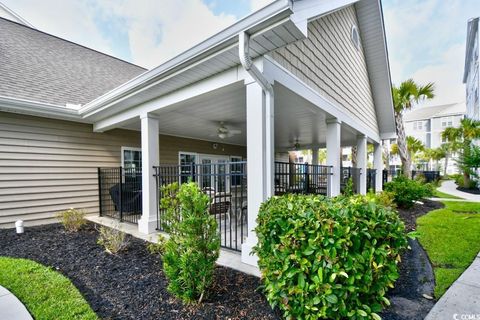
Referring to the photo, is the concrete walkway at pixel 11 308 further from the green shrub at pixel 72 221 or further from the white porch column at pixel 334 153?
the white porch column at pixel 334 153

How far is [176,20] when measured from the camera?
330 inches

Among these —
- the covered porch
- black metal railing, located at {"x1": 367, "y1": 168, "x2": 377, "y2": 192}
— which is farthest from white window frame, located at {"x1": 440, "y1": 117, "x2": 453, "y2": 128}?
the covered porch

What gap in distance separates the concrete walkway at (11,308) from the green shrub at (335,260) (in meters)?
2.67

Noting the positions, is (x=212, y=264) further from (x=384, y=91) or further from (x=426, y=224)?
(x=384, y=91)

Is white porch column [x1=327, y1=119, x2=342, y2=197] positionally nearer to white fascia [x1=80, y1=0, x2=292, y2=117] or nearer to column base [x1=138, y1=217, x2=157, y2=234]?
white fascia [x1=80, y1=0, x2=292, y2=117]

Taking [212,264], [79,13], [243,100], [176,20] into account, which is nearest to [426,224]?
[243,100]

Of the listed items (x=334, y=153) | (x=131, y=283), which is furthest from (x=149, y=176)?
(x=334, y=153)

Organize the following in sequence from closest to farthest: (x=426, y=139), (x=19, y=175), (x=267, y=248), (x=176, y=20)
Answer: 1. (x=267, y=248)
2. (x=19, y=175)
3. (x=176, y=20)
4. (x=426, y=139)

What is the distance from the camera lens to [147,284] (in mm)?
3100

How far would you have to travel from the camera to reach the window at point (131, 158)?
8258 millimetres

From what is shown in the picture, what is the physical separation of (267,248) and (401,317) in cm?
160

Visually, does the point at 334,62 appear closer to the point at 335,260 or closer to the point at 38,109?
the point at 335,260

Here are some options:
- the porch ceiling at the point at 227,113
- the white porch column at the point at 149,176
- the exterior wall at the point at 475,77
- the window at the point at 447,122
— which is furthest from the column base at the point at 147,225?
the window at the point at 447,122

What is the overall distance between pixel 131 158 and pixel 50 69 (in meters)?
3.89
